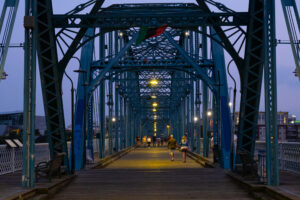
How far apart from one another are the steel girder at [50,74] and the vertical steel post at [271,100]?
662 centimetres

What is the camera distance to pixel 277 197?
31.9 ft

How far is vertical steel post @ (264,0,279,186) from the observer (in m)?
11.3

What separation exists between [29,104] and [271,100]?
233 inches

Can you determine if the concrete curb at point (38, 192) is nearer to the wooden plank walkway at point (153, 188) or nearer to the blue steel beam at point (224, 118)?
the wooden plank walkway at point (153, 188)

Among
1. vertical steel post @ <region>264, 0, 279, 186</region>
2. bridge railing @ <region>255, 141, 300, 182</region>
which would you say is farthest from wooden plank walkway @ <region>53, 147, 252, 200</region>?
bridge railing @ <region>255, 141, 300, 182</region>

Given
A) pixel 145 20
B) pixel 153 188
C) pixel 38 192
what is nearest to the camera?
pixel 38 192

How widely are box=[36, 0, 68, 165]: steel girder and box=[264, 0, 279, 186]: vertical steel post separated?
6.62 m

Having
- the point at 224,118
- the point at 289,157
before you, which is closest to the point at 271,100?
the point at 289,157

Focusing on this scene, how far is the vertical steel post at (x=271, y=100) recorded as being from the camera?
37.1 feet

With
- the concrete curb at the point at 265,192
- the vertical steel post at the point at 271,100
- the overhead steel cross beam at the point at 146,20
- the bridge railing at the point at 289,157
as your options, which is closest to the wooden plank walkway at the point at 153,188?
the concrete curb at the point at 265,192

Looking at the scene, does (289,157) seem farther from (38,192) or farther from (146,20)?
(38,192)

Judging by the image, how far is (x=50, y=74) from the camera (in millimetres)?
15062

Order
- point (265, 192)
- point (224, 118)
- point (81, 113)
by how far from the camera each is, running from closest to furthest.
Result: point (265, 192) < point (224, 118) < point (81, 113)

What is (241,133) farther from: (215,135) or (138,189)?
(215,135)
